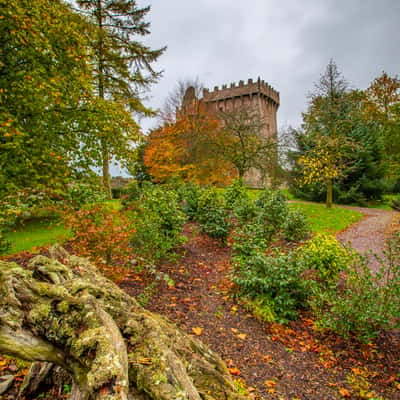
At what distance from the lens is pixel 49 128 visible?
7.26 m

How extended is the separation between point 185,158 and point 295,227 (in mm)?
12403

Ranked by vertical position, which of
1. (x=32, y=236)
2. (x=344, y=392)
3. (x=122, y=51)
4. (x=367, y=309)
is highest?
(x=122, y=51)

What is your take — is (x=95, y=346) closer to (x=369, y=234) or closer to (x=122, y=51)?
(x=369, y=234)

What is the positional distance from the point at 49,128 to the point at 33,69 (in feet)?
4.98

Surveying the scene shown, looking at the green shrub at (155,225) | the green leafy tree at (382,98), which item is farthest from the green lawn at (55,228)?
the green leafy tree at (382,98)

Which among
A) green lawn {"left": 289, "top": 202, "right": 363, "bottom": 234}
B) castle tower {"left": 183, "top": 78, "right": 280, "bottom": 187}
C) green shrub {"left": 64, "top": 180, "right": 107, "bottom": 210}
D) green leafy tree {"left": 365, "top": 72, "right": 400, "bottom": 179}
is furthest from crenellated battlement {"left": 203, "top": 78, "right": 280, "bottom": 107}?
green shrub {"left": 64, "top": 180, "right": 107, "bottom": 210}

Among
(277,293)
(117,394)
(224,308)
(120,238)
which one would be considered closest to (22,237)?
(120,238)

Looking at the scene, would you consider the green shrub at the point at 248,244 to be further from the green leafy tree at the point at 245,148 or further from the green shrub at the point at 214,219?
the green leafy tree at the point at 245,148

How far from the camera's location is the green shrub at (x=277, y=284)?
410 cm

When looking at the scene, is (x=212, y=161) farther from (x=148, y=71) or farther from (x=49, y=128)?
(x=49, y=128)

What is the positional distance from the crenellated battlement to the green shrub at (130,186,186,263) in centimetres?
2980

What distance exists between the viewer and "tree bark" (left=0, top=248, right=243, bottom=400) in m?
1.34

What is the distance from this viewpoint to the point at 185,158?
18.5 metres

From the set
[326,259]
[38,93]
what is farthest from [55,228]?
[326,259]
